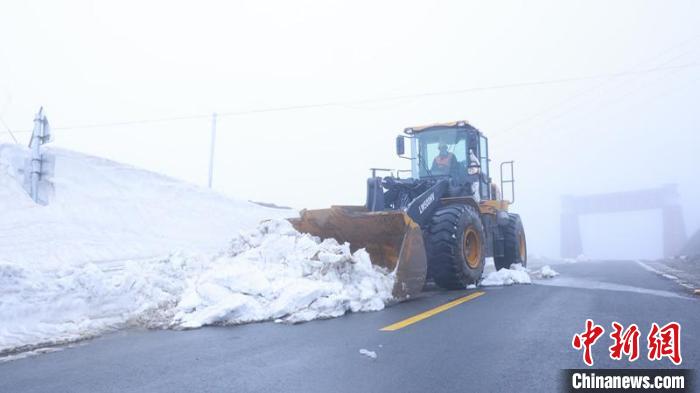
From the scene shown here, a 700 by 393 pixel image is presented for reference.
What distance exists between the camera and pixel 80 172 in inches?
633

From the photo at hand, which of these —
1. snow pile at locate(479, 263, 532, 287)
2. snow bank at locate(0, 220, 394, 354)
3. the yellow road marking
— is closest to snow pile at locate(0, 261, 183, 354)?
snow bank at locate(0, 220, 394, 354)

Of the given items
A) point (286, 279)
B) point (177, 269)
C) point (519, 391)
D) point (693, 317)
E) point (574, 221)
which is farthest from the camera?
point (574, 221)

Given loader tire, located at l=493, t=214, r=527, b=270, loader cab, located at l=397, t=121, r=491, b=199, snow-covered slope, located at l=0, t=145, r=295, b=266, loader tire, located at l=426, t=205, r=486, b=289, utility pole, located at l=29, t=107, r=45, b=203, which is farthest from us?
snow-covered slope, located at l=0, t=145, r=295, b=266

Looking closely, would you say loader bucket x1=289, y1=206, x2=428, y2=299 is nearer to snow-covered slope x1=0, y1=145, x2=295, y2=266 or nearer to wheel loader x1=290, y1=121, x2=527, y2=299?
wheel loader x1=290, y1=121, x2=527, y2=299

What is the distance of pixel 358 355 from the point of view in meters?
3.91

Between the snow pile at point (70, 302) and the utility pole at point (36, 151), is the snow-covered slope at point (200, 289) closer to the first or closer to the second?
the snow pile at point (70, 302)

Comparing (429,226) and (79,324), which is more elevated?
(429,226)

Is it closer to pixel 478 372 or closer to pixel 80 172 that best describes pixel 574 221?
pixel 80 172

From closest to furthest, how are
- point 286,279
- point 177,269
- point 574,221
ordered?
1. point 286,279
2. point 177,269
3. point 574,221

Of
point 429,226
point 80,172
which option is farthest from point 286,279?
point 80,172

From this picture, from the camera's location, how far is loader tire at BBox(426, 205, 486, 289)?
307 inches

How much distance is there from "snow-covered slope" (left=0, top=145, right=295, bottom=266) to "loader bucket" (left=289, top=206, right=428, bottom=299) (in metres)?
6.34

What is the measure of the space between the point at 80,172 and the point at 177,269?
11.0 m

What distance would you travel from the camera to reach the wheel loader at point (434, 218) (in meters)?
7.21
